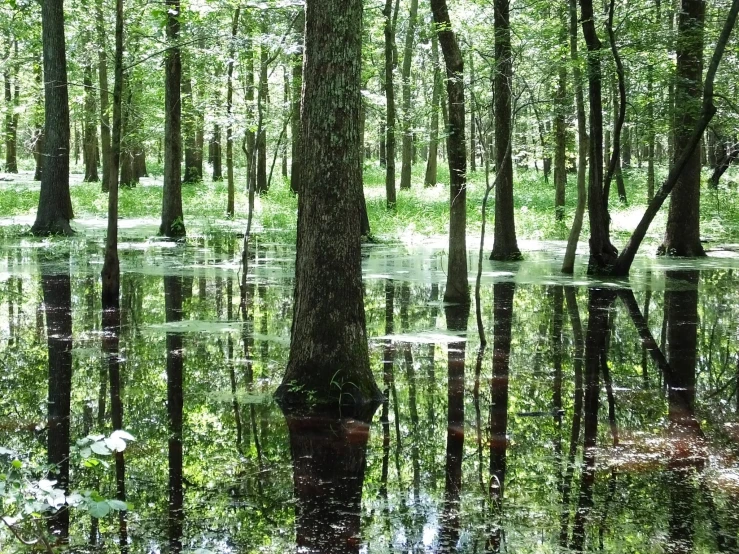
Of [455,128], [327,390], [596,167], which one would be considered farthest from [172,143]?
[327,390]

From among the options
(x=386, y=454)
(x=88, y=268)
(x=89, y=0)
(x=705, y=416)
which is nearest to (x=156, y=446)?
(x=386, y=454)

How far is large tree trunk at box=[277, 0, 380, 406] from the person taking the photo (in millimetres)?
6805

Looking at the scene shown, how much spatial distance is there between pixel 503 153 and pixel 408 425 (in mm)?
10531

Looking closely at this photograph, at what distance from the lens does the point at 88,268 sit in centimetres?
1577

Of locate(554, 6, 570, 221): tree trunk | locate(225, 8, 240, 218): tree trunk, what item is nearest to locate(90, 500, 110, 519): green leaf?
locate(225, 8, 240, 218): tree trunk

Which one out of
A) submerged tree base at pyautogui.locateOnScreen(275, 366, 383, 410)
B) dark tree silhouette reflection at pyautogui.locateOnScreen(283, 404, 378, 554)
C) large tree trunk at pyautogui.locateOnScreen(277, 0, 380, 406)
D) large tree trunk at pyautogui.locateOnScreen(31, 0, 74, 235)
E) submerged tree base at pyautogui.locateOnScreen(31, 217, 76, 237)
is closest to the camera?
dark tree silhouette reflection at pyautogui.locateOnScreen(283, 404, 378, 554)

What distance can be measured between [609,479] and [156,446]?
337cm

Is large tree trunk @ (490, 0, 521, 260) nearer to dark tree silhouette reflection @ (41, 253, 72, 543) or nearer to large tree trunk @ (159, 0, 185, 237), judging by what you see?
large tree trunk @ (159, 0, 185, 237)

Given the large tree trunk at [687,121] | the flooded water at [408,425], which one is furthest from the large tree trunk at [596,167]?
the flooded water at [408,425]

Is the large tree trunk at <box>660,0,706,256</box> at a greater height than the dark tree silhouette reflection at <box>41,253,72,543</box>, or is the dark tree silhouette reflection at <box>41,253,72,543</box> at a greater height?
the large tree trunk at <box>660,0,706,256</box>

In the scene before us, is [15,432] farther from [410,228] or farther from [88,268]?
[410,228]

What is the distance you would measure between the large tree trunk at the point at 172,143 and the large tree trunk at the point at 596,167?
29.5 feet

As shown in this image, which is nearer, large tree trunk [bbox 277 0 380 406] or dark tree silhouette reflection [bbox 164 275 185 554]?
dark tree silhouette reflection [bbox 164 275 185 554]

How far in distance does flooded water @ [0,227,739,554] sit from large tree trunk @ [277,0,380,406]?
447 millimetres
